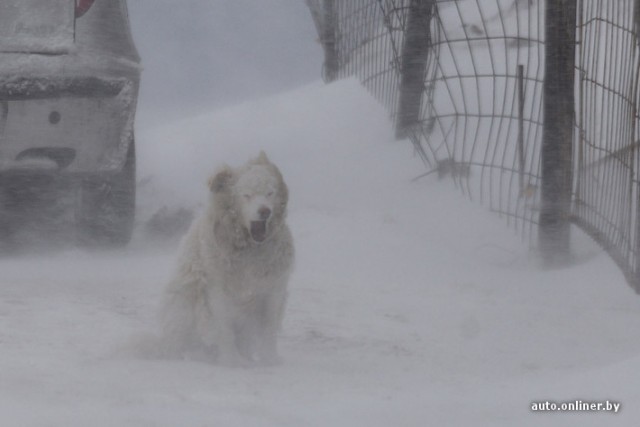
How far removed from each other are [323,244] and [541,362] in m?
2.78

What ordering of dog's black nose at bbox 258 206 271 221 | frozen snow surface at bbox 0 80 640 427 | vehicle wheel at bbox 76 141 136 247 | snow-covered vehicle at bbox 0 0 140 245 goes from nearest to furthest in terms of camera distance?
frozen snow surface at bbox 0 80 640 427 → dog's black nose at bbox 258 206 271 221 → snow-covered vehicle at bbox 0 0 140 245 → vehicle wheel at bbox 76 141 136 247

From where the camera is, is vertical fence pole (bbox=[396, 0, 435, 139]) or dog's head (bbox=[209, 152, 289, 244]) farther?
vertical fence pole (bbox=[396, 0, 435, 139])

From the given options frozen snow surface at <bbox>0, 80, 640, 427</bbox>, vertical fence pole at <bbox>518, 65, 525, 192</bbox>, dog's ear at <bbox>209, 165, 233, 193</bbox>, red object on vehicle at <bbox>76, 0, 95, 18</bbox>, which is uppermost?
red object on vehicle at <bbox>76, 0, 95, 18</bbox>

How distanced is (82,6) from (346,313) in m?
2.57

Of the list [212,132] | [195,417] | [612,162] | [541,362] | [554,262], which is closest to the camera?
[195,417]

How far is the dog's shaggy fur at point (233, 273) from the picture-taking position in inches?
198

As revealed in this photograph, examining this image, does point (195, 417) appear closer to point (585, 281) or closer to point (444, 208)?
point (585, 281)

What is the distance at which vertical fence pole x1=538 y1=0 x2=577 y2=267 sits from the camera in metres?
7.03

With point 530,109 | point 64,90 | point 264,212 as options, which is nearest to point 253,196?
point 264,212

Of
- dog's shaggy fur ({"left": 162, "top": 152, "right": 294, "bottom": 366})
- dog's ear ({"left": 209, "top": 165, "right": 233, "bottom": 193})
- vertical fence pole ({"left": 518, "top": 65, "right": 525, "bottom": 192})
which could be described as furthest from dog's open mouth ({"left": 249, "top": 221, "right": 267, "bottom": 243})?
vertical fence pole ({"left": 518, "top": 65, "right": 525, "bottom": 192})

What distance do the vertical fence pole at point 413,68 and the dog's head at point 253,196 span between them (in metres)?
3.96

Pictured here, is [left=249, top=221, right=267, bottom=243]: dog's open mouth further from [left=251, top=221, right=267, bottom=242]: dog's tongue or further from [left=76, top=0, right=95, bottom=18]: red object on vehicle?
[left=76, top=0, right=95, bottom=18]: red object on vehicle

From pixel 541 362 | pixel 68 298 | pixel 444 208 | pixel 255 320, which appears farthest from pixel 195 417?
pixel 444 208

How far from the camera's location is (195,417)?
12.0 ft
